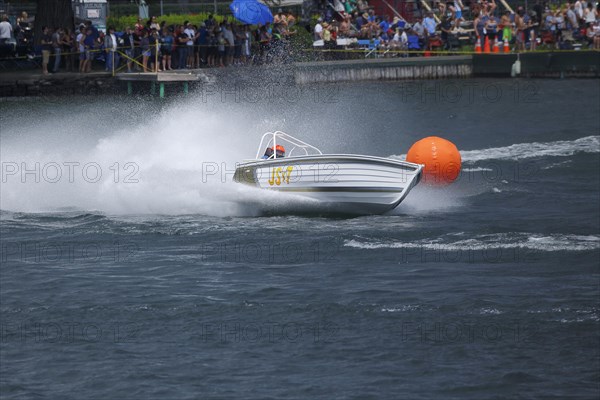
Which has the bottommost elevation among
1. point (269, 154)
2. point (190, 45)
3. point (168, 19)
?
point (269, 154)

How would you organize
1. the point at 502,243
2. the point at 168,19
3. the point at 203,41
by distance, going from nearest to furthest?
the point at 502,243
the point at 203,41
the point at 168,19

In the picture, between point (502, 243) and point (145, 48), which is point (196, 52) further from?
point (502, 243)

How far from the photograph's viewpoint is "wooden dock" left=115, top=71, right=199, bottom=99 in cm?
3538

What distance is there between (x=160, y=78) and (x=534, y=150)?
12895mm

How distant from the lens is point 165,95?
35906mm

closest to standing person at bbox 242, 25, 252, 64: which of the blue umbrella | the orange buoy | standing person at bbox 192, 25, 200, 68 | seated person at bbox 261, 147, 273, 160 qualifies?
the blue umbrella

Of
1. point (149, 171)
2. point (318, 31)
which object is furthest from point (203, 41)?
point (149, 171)

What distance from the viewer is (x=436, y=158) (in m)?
21.0

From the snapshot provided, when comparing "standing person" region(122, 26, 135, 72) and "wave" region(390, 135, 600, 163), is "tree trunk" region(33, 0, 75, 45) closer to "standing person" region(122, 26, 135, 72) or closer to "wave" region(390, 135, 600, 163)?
"standing person" region(122, 26, 135, 72)

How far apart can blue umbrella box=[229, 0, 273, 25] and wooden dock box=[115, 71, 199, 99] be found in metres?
3.49

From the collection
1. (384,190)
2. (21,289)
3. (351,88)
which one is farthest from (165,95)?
(21,289)

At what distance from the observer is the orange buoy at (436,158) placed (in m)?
21.1

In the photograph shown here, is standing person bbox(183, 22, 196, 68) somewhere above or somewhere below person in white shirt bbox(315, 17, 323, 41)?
below

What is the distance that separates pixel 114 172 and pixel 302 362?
11.0 m
